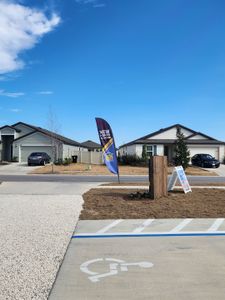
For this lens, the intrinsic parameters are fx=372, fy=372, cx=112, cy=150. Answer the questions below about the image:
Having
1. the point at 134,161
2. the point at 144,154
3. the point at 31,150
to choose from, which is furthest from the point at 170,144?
the point at 31,150

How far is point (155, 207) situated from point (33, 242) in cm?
480

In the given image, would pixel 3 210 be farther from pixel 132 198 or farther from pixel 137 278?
pixel 137 278

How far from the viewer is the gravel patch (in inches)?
185

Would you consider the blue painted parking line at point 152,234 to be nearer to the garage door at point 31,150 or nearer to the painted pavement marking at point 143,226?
the painted pavement marking at point 143,226

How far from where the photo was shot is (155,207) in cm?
1086

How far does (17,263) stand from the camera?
18.3 ft

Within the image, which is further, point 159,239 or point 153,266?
point 159,239

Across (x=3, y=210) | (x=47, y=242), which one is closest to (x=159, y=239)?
(x=47, y=242)

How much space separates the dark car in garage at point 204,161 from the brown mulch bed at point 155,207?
2810 centimetres

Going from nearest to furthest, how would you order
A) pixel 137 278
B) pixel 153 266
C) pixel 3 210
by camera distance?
1. pixel 137 278
2. pixel 153 266
3. pixel 3 210

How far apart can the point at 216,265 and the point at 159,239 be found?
186cm

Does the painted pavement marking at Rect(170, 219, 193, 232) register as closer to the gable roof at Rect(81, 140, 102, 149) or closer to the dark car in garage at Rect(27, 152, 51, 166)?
the dark car in garage at Rect(27, 152, 51, 166)

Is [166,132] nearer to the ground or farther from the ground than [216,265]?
farther from the ground

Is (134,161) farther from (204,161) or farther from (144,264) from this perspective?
(144,264)
